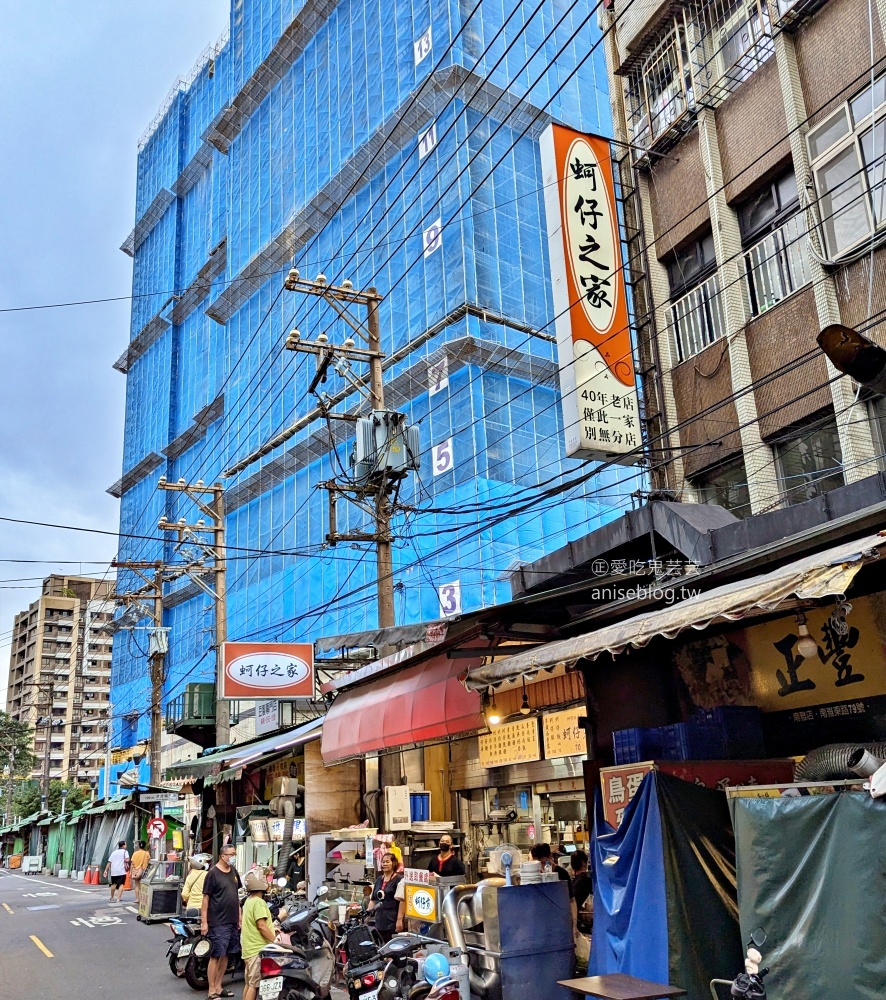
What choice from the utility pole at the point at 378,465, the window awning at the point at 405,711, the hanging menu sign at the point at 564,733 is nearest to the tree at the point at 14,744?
the window awning at the point at 405,711

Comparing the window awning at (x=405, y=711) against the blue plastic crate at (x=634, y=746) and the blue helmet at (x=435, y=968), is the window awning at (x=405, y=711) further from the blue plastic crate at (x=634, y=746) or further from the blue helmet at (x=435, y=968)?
the blue helmet at (x=435, y=968)

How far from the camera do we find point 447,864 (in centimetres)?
1096

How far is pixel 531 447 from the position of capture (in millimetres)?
Answer: 26672

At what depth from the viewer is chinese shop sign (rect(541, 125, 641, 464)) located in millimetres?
13086

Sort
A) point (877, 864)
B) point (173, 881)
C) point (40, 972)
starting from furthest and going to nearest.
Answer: point (173, 881) < point (40, 972) < point (877, 864)

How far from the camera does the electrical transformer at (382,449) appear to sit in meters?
15.0

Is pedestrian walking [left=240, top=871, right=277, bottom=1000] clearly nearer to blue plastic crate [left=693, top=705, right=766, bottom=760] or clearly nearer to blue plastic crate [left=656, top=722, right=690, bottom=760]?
blue plastic crate [left=656, top=722, right=690, bottom=760]

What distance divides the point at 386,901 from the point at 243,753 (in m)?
11.1

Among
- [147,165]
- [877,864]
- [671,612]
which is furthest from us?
[147,165]

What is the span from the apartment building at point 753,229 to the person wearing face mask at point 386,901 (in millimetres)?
6991

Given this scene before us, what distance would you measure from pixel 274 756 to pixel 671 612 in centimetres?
1399

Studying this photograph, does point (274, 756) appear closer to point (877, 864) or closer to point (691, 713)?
point (691, 713)

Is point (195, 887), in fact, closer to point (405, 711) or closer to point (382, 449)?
point (405, 711)

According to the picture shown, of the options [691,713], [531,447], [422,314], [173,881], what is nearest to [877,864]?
[691,713]
